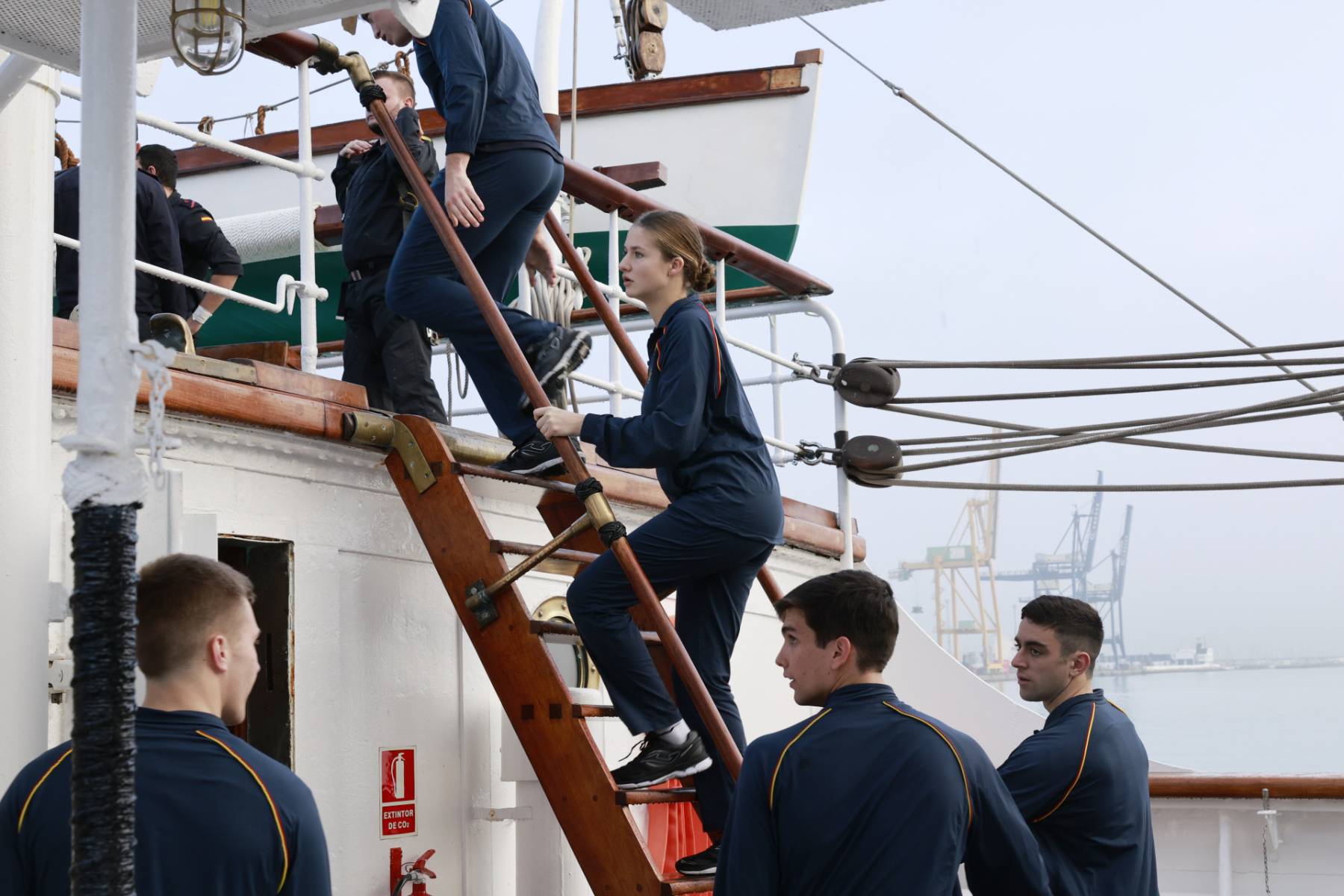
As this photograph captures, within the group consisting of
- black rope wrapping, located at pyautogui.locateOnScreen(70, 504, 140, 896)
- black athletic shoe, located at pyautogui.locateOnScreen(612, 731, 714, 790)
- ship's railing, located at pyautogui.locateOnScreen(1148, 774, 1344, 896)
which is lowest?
ship's railing, located at pyautogui.locateOnScreen(1148, 774, 1344, 896)

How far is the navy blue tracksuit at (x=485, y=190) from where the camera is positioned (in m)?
4.17

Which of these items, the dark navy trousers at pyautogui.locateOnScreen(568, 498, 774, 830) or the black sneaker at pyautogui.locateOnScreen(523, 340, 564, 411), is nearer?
the dark navy trousers at pyautogui.locateOnScreen(568, 498, 774, 830)

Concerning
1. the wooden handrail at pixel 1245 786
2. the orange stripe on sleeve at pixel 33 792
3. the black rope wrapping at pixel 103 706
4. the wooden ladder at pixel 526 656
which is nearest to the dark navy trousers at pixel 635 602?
the wooden ladder at pixel 526 656

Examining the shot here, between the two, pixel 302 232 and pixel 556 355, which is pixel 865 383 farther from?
pixel 302 232

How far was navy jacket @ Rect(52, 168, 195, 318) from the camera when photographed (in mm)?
5754

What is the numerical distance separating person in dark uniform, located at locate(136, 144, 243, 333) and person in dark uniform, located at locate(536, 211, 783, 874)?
3.04 m

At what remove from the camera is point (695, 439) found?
3617 mm

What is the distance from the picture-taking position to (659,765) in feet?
11.9

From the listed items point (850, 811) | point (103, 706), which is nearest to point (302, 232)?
point (850, 811)

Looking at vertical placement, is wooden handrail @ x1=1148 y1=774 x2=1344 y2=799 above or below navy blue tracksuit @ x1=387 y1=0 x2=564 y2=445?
below

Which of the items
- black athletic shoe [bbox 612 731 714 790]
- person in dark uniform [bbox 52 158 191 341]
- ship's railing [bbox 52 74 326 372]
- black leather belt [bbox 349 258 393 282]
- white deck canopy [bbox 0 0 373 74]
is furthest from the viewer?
person in dark uniform [bbox 52 158 191 341]

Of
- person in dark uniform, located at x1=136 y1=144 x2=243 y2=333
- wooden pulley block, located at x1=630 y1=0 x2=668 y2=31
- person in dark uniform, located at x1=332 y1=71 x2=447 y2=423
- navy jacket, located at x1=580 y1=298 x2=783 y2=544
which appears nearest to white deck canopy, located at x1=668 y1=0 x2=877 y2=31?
navy jacket, located at x1=580 y1=298 x2=783 y2=544

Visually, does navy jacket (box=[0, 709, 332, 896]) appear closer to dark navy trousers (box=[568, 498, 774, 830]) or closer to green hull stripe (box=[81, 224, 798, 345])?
dark navy trousers (box=[568, 498, 774, 830])

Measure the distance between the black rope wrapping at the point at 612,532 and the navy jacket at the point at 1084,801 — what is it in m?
0.99
